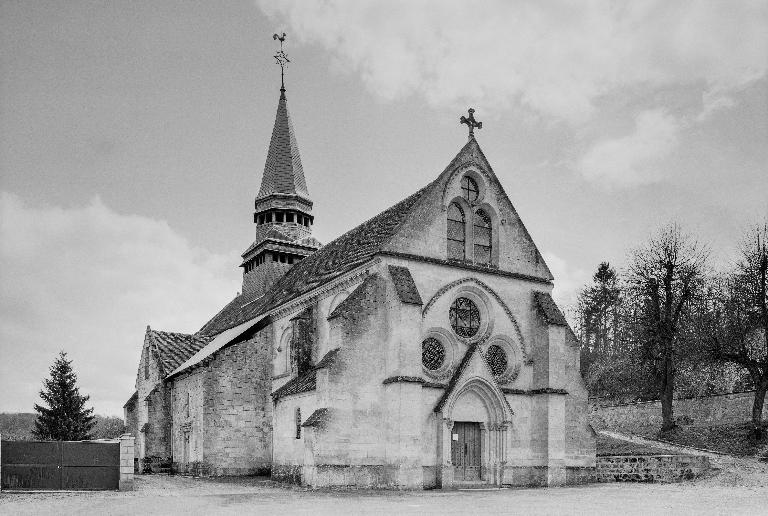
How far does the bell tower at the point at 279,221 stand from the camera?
162 ft

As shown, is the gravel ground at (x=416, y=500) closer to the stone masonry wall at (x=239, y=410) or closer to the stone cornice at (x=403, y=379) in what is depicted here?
the stone cornice at (x=403, y=379)

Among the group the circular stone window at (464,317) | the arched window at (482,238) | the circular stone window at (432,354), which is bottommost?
the circular stone window at (432,354)

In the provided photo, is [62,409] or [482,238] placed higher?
[482,238]

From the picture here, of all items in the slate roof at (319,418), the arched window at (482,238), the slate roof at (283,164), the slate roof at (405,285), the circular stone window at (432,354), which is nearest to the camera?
the slate roof at (319,418)

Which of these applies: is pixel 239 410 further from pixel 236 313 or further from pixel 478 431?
pixel 236 313

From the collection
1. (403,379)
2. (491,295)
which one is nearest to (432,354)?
(403,379)

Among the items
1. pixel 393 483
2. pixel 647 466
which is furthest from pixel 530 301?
pixel 393 483

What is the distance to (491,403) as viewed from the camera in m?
30.5

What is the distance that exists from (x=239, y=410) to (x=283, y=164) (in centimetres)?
2080

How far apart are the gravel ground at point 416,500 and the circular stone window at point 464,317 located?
6.42 meters

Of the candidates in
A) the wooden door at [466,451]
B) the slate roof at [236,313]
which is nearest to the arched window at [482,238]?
the wooden door at [466,451]

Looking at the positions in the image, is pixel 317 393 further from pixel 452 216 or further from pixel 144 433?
pixel 144 433

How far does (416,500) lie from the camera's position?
22984 millimetres

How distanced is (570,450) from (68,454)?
19.5 m
